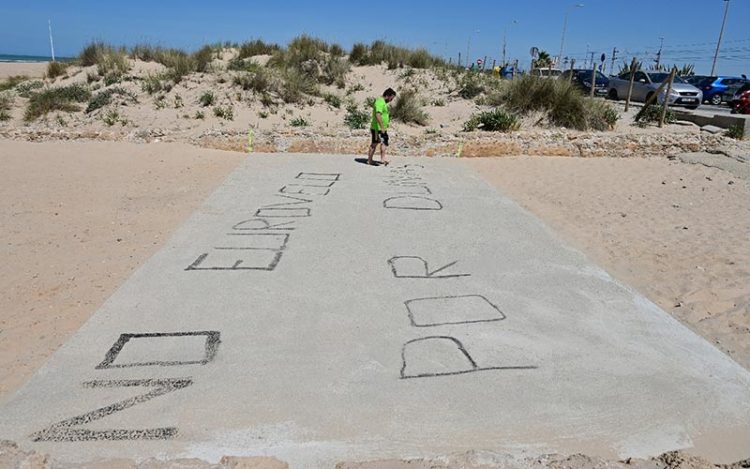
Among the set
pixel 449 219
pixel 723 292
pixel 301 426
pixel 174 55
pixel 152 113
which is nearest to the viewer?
pixel 301 426

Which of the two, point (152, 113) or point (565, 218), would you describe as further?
point (152, 113)

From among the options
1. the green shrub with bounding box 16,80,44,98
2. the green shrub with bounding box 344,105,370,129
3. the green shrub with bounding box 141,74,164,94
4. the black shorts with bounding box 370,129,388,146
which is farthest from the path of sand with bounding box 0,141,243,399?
the green shrub with bounding box 16,80,44,98

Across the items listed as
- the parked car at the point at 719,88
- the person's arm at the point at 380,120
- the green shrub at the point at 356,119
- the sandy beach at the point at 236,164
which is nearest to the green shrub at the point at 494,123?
the sandy beach at the point at 236,164

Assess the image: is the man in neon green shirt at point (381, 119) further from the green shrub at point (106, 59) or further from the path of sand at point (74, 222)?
the green shrub at point (106, 59)

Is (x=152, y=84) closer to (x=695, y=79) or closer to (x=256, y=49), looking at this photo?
(x=256, y=49)

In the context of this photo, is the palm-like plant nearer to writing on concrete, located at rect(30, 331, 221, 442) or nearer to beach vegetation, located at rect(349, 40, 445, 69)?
beach vegetation, located at rect(349, 40, 445, 69)

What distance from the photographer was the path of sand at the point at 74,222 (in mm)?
3871

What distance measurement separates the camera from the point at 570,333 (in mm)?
3869

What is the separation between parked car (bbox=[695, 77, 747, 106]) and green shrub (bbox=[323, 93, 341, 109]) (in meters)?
18.3

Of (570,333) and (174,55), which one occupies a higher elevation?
(174,55)

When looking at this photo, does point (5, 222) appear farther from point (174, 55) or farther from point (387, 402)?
point (174, 55)

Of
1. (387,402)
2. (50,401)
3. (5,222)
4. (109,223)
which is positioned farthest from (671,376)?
(5,222)

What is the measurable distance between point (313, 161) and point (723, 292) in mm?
7159

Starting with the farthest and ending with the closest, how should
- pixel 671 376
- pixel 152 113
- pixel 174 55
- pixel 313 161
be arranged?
1. pixel 174 55
2. pixel 152 113
3. pixel 313 161
4. pixel 671 376
